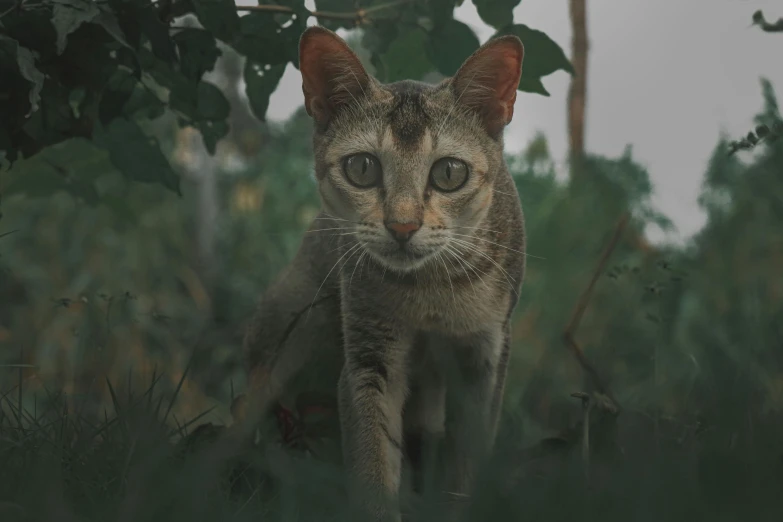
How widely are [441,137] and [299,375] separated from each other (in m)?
0.99

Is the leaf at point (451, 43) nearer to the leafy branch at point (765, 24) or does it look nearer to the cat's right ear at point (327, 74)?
the cat's right ear at point (327, 74)

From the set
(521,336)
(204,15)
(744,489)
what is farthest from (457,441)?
(521,336)

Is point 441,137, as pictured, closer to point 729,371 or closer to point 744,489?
point 729,371

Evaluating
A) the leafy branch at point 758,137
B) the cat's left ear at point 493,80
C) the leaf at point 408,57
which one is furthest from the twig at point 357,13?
the leafy branch at point 758,137

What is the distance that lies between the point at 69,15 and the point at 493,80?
120 centimetres

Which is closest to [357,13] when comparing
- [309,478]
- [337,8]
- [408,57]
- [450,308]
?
[337,8]

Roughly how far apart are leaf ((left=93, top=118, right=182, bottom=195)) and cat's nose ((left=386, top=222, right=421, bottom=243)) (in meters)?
0.89

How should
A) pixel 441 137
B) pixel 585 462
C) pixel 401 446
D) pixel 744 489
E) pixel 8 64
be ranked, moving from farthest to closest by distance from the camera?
pixel 401 446 < pixel 441 137 < pixel 8 64 < pixel 585 462 < pixel 744 489

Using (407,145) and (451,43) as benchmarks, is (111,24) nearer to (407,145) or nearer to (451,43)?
(407,145)

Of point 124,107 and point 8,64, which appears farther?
point 124,107

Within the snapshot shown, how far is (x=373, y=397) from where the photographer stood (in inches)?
105

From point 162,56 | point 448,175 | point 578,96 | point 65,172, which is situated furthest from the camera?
point 578,96

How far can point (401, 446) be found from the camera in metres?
2.80

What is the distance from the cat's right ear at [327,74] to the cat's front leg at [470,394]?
0.85m
